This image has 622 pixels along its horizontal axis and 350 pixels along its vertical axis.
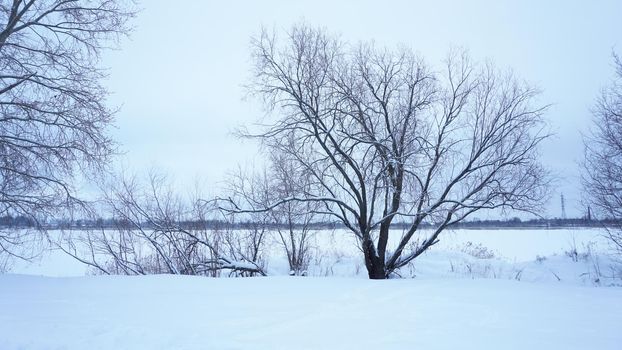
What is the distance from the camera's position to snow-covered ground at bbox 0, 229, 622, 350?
4.16 m

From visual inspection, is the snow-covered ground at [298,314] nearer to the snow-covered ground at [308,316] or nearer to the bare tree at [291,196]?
the snow-covered ground at [308,316]

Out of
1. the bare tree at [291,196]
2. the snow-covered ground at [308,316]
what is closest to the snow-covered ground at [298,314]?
the snow-covered ground at [308,316]

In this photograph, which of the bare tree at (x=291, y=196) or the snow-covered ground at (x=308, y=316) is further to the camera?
the bare tree at (x=291, y=196)

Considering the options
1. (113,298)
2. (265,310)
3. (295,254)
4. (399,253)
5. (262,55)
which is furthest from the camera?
(295,254)

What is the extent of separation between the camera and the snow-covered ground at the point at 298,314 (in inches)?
164

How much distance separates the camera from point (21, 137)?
991 centimetres

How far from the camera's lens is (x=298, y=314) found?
526 cm

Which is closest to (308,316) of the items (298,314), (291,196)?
(298,314)

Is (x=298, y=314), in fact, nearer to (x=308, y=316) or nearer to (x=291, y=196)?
(x=308, y=316)

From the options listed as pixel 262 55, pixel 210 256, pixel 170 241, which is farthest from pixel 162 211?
pixel 262 55

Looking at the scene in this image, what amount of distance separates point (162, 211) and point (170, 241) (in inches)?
40.8

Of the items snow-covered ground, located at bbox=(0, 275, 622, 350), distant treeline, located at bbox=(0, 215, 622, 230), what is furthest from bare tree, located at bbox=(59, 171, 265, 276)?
snow-covered ground, located at bbox=(0, 275, 622, 350)

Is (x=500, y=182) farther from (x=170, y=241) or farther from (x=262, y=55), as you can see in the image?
(x=170, y=241)

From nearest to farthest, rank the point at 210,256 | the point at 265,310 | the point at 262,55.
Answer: the point at 265,310 → the point at 262,55 → the point at 210,256
